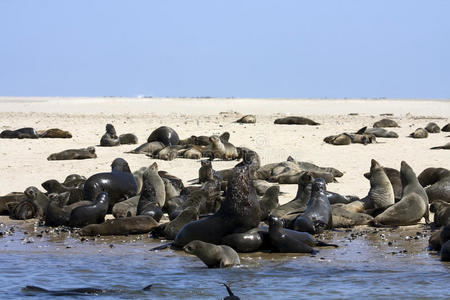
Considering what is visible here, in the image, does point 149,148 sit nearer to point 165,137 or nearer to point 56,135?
point 165,137

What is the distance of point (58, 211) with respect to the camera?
33.2 feet

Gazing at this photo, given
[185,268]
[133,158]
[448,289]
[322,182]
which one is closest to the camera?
[448,289]

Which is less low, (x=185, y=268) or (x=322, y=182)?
(x=322, y=182)

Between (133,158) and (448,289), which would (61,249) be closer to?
(448,289)

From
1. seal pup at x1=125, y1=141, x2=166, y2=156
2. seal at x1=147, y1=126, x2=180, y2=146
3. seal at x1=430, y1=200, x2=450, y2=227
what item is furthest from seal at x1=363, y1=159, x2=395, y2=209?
seal at x1=147, y1=126, x2=180, y2=146

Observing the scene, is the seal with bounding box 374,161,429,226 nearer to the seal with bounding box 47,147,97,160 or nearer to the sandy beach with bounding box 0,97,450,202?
the sandy beach with bounding box 0,97,450,202

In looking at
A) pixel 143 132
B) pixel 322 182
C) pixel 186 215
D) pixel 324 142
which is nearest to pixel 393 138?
pixel 324 142

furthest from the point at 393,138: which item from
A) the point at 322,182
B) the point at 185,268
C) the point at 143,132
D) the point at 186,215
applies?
the point at 185,268

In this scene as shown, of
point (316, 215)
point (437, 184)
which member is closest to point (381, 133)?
point (437, 184)

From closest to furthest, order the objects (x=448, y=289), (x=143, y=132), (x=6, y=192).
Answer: (x=448, y=289) → (x=6, y=192) → (x=143, y=132)

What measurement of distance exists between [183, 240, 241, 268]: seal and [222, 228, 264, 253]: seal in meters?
0.53

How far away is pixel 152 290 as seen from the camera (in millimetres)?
6656

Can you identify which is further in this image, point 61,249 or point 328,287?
point 61,249

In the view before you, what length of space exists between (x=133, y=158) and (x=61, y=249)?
22.7 ft
